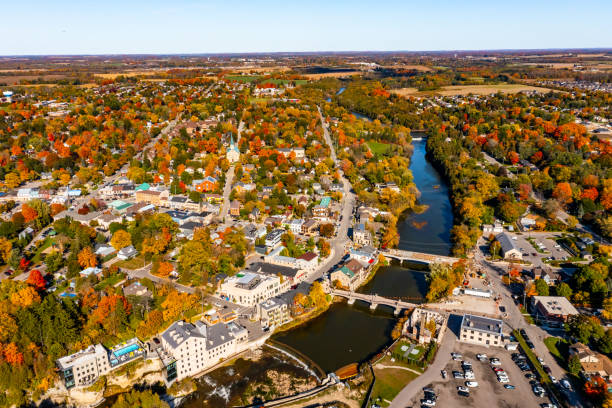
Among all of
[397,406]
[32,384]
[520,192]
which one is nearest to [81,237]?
[32,384]

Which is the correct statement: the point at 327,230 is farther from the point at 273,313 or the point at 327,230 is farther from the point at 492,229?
the point at 492,229

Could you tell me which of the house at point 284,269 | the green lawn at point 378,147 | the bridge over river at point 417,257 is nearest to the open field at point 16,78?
the green lawn at point 378,147

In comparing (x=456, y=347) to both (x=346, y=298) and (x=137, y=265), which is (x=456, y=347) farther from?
(x=137, y=265)

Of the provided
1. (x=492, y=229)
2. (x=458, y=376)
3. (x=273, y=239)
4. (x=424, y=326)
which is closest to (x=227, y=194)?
(x=273, y=239)

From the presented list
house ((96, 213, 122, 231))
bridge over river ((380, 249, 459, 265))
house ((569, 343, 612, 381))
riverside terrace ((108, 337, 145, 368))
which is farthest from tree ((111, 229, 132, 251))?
house ((569, 343, 612, 381))

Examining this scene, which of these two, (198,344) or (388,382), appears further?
(198,344)
